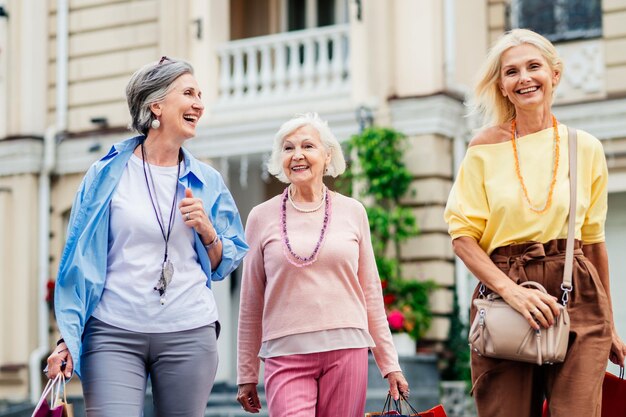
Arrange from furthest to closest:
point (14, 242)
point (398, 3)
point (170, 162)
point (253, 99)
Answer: point (14, 242), point (253, 99), point (398, 3), point (170, 162)

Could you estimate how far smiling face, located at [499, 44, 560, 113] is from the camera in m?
4.32

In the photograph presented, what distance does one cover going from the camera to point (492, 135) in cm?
446

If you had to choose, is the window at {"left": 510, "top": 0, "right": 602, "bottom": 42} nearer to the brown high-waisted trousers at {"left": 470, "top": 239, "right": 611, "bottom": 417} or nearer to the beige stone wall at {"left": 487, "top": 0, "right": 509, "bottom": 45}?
the beige stone wall at {"left": 487, "top": 0, "right": 509, "bottom": 45}

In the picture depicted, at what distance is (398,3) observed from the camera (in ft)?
40.8

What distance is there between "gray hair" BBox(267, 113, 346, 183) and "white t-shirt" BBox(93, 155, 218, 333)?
62 cm

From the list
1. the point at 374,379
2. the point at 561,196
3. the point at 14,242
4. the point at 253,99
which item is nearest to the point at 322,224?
the point at 561,196

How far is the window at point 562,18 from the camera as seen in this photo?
11867 millimetres

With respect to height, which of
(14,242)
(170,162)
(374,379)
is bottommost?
(374,379)

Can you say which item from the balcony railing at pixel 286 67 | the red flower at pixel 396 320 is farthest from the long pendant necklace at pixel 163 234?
the balcony railing at pixel 286 67

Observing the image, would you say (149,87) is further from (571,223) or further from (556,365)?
(556,365)

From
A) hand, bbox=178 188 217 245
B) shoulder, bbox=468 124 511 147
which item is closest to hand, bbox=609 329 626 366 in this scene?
shoulder, bbox=468 124 511 147

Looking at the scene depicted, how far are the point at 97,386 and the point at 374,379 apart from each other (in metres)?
7.18

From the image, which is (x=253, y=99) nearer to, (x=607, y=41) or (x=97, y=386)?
(x=607, y=41)

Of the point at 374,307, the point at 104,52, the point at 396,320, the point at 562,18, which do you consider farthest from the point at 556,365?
the point at 104,52
